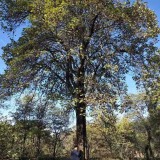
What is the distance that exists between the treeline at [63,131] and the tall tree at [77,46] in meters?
1.53

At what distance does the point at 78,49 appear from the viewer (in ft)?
55.0

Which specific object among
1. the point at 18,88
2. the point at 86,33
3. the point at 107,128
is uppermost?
the point at 86,33

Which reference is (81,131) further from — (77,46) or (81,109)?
(77,46)

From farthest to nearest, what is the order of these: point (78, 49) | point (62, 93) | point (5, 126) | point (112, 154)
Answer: point (112, 154) < point (5, 126) < point (62, 93) < point (78, 49)

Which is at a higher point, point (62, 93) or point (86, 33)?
point (86, 33)

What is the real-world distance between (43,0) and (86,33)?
119 inches

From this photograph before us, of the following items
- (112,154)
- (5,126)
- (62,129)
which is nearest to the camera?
(5,126)

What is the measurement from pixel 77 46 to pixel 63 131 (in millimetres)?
37920

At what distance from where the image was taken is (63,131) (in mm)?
52906

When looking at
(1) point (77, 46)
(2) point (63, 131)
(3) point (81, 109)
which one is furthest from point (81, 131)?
(2) point (63, 131)

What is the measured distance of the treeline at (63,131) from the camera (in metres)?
19.2

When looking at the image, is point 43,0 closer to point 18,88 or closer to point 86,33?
point 86,33

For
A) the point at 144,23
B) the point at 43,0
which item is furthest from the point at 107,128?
the point at 43,0

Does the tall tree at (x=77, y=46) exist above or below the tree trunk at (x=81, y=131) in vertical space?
above
